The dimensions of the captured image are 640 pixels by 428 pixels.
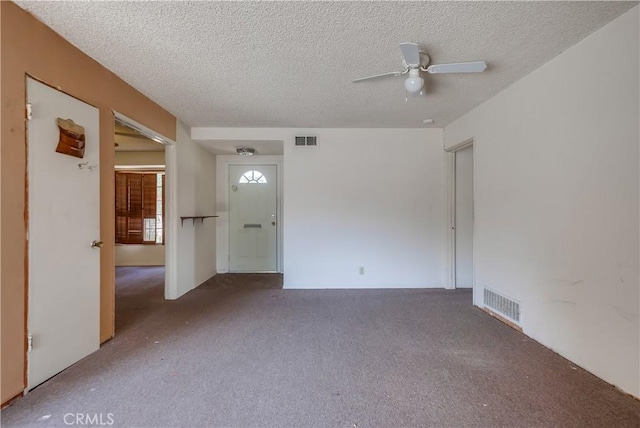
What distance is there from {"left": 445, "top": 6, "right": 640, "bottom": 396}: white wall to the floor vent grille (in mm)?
77

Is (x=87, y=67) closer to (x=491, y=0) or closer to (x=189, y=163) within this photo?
(x=189, y=163)

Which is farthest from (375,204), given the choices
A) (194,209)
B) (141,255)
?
(141,255)

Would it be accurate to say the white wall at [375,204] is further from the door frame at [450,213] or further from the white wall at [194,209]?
the white wall at [194,209]

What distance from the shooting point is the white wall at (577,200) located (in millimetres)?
1719

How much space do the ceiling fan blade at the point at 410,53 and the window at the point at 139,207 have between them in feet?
17.5

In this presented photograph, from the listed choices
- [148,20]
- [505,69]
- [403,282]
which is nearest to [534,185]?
[505,69]

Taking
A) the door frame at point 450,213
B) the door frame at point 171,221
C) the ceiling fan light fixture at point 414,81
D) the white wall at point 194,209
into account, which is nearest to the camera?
the ceiling fan light fixture at point 414,81

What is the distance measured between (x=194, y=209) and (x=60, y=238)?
86.7 inches

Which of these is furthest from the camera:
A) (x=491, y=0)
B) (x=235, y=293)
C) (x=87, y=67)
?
(x=235, y=293)

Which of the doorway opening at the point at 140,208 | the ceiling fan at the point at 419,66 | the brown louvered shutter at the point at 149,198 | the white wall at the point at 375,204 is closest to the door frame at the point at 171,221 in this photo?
the white wall at the point at 375,204

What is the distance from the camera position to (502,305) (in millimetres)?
2850

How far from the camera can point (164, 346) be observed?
2338mm

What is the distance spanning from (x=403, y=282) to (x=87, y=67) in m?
4.18

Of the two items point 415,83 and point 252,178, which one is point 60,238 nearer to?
point 415,83
